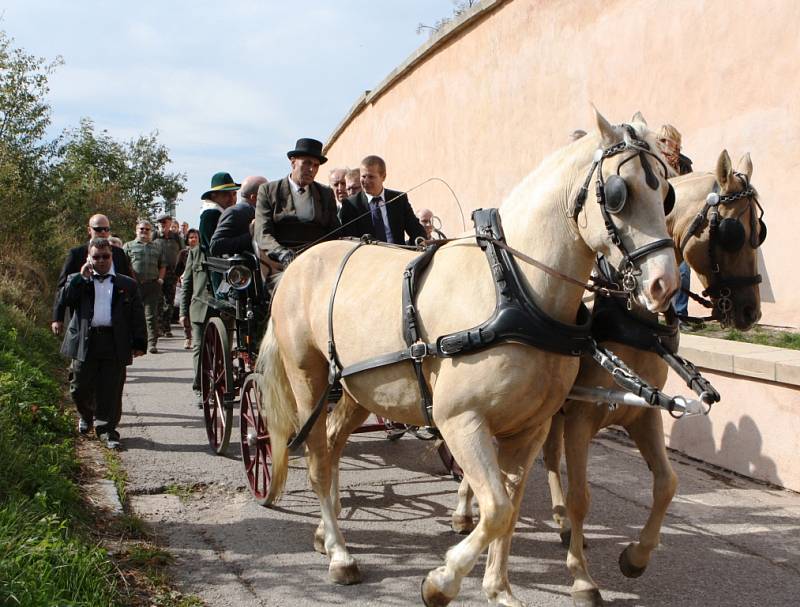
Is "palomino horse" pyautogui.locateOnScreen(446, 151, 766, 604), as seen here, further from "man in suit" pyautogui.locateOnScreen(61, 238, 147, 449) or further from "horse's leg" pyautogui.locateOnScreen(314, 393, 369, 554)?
"man in suit" pyautogui.locateOnScreen(61, 238, 147, 449)

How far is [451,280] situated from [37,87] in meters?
13.7

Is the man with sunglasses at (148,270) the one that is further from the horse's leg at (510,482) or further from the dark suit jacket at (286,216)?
the horse's leg at (510,482)

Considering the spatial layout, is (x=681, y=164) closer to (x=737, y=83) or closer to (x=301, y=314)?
(x=301, y=314)

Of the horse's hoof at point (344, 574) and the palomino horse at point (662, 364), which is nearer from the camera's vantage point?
the palomino horse at point (662, 364)

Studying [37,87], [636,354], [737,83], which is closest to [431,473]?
[636,354]

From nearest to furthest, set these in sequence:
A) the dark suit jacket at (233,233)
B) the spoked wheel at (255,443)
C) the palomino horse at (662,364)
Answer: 1. the palomino horse at (662,364)
2. the spoked wheel at (255,443)
3. the dark suit jacket at (233,233)

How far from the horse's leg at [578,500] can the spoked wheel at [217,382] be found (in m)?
2.94

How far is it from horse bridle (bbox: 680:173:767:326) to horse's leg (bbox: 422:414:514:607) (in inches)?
61.1

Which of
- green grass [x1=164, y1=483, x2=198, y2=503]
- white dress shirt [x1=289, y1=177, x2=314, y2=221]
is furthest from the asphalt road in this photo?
white dress shirt [x1=289, y1=177, x2=314, y2=221]

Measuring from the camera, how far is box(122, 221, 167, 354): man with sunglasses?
469 inches

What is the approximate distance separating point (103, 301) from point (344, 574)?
3865 mm

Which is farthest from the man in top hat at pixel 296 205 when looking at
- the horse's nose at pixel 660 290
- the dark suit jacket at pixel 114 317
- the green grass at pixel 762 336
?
the green grass at pixel 762 336

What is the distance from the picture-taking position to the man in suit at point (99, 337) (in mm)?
6438

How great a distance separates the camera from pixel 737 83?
300 inches
